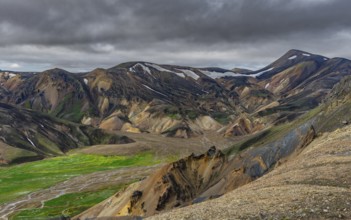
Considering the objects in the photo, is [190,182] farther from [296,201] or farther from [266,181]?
[296,201]

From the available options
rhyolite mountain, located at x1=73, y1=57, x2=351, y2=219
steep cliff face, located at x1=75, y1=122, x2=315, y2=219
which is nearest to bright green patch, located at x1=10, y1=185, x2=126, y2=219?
rhyolite mountain, located at x1=73, y1=57, x2=351, y2=219

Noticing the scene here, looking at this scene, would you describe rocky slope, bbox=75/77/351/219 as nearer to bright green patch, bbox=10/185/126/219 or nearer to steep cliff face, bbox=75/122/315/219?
steep cliff face, bbox=75/122/315/219

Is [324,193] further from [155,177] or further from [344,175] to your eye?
[155,177]

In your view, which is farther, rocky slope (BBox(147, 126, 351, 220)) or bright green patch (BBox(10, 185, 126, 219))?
bright green patch (BBox(10, 185, 126, 219))

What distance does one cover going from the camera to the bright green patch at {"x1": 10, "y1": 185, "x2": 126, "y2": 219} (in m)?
122

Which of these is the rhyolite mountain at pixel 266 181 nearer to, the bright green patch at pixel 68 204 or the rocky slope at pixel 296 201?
the rocky slope at pixel 296 201

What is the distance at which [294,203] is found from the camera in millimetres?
30078

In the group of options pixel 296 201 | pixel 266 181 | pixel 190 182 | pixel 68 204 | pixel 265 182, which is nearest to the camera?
pixel 296 201

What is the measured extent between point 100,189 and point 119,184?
8151 millimetres

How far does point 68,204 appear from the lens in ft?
443

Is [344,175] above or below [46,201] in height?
above

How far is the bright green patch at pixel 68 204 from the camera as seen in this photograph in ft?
399

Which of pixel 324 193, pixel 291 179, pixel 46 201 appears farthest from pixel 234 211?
pixel 46 201

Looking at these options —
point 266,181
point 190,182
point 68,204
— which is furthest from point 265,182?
point 68,204
